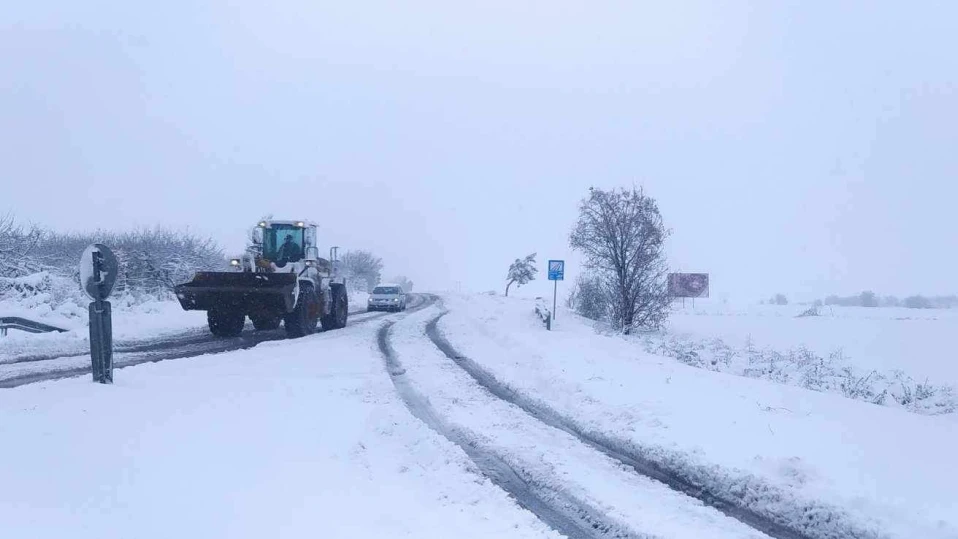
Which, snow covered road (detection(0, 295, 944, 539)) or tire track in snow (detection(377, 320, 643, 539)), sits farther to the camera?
tire track in snow (detection(377, 320, 643, 539))

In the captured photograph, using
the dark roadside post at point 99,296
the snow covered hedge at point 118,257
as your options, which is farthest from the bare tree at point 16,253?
the dark roadside post at point 99,296

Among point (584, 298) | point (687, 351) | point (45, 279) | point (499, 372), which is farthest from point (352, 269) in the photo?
point (499, 372)

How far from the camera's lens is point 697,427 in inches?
345

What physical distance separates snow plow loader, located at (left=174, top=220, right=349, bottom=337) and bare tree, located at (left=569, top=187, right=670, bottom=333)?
1379 centimetres

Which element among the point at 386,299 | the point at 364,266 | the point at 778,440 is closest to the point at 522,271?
the point at 364,266

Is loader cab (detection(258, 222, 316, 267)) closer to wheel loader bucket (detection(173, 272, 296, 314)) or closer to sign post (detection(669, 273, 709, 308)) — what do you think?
wheel loader bucket (detection(173, 272, 296, 314))

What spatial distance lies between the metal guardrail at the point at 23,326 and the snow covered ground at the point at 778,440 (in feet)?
42.9

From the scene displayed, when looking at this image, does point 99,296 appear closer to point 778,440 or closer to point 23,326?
point 778,440

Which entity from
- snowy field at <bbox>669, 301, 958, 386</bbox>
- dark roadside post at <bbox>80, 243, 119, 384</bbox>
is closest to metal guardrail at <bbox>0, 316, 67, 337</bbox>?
dark roadside post at <bbox>80, 243, 119, 384</bbox>

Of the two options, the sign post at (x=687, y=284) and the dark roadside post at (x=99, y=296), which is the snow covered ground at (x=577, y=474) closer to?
the dark roadside post at (x=99, y=296)

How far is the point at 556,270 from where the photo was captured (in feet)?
91.0

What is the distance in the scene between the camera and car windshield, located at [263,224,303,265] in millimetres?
21688

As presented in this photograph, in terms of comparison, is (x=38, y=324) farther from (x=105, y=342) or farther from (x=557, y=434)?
(x=557, y=434)

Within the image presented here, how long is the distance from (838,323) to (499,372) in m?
32.6
